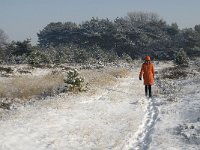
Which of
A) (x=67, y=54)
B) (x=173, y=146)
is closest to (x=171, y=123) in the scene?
(x=173, y=146)

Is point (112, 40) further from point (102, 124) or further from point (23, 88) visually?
point (102, 124)

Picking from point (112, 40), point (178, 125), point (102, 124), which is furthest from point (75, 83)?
point (112, 40)

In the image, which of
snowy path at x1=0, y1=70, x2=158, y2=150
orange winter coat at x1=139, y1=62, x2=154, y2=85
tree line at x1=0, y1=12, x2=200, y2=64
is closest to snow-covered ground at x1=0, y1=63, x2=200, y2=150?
snowy path at x1=0, y1=70, x2=158, y2=150

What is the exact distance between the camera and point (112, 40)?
85562 mm

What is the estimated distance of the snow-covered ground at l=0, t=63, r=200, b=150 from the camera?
9836 mm

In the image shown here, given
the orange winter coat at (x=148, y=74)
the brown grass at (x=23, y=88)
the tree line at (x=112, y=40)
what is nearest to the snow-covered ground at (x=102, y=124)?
the orange winter coat at (x=148, y=74)

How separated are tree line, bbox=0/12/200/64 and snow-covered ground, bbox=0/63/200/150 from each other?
144ft

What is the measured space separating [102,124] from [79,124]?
0.75 meters

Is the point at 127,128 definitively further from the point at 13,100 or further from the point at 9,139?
the point at 13,100

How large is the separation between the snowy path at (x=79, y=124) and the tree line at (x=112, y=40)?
144 feet

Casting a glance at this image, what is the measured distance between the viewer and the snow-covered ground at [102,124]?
984cm

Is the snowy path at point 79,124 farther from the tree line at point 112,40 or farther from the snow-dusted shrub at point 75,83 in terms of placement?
the tree line at point 112,40

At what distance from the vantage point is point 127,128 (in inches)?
458

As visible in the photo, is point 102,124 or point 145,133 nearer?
point 145,133
